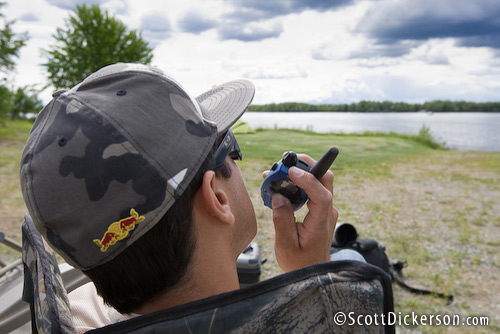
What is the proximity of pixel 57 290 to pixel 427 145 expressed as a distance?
1560 centimetres

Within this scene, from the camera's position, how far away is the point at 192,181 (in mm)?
909

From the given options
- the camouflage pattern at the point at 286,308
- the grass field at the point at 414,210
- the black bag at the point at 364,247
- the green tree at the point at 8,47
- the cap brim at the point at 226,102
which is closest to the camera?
the camouflage pattern at the point at 286,308

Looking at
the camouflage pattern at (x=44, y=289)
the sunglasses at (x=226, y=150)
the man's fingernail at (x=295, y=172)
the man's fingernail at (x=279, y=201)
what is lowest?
the camouflage pattern at (x=44, y=289)

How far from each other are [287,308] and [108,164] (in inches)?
18.2

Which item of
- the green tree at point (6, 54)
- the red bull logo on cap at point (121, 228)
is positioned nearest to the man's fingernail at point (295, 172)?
the red bull logo on cap at point (121, 228)

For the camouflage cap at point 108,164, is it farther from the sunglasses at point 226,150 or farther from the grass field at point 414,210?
the grass field at point 414,210

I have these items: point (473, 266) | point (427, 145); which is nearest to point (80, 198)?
point (473, 266)

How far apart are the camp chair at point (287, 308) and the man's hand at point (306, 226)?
287 millimetres

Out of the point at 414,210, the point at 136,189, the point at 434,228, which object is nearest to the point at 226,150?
the point at 136,189

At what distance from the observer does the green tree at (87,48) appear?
916 inches

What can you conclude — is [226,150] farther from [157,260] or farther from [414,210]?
[414,210]

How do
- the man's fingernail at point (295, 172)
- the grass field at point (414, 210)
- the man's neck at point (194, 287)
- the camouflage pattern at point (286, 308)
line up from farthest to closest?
1. the grass field at point (414, 210)
2. the man's fingernail at point (295, 172)
3. the man's neck at point (194, 287)
4. the camouflage pattern at point (286, 308)

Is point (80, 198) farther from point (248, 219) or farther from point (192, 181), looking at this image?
point (248, 219)

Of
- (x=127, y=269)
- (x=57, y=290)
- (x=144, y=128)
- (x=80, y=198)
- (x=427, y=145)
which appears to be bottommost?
(x=427, y=145)
